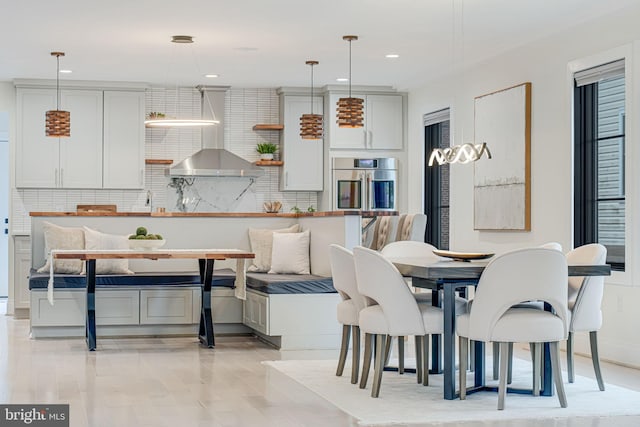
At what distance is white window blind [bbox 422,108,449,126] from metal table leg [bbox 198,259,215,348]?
3.21 meters

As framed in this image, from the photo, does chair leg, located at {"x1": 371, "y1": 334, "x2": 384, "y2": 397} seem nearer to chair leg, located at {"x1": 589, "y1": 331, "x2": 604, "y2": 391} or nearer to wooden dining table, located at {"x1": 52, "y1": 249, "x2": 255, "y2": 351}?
chair leg, located at {"x1": 589, "y1": 331, "x2": 604, "y2": 391}

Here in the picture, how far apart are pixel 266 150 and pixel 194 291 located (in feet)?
9.47

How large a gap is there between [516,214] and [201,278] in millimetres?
2633

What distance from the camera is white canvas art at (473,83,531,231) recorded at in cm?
748

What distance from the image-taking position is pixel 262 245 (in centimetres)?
810

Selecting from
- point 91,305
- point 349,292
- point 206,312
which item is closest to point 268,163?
point 206,312

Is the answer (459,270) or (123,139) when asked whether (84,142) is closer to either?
(123,139)

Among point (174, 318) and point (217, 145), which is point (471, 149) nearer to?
point (174, 318)

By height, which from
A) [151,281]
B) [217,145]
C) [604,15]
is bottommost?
[151,281]

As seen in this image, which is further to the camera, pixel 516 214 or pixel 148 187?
pixel 148 187

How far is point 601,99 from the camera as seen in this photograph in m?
6.64

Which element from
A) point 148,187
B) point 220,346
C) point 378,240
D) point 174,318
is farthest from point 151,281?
point 148,187

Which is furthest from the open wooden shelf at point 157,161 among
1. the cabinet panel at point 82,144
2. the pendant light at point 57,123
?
the pendant light at point 57,123

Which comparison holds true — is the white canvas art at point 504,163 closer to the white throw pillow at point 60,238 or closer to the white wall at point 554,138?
the white wall at point 554,138
